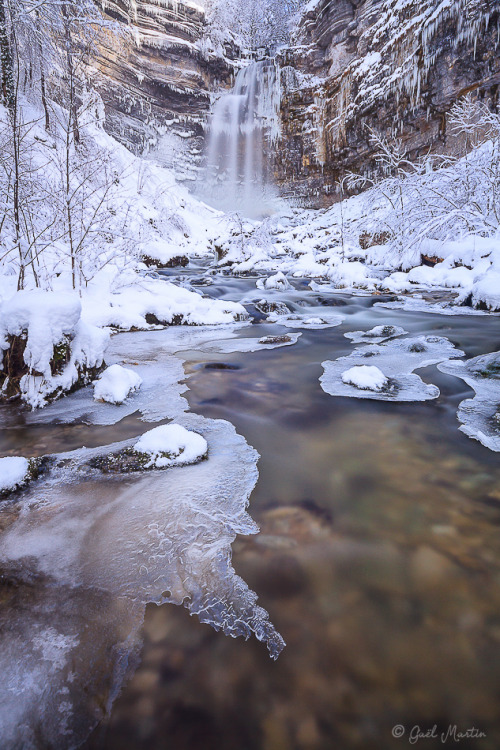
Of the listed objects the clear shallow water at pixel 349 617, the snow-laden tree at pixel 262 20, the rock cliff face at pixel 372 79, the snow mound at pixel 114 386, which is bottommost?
the clear shallow water at pixel 349 617

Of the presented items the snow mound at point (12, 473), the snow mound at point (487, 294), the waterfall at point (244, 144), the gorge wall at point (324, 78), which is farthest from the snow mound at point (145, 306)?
the waterfall at point (244, 144)

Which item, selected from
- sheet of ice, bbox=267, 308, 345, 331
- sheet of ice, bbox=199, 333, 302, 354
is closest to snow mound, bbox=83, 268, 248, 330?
sheet of ice, bbox=267, 308, 345, 331

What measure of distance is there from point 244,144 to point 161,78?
31.2ft

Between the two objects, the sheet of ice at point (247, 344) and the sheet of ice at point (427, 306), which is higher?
the sheet of ice at point (427, 306)

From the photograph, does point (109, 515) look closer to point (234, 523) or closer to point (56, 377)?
point (234, 523)

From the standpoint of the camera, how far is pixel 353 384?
3.03m

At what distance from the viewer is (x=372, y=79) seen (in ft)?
74.9

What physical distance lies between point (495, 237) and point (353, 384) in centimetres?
824

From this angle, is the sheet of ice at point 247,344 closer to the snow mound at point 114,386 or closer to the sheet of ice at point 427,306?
the snow mound at point 114,386

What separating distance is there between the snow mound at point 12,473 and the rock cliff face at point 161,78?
121 ft

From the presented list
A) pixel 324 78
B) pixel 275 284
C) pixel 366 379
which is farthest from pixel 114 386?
pixel 324 78

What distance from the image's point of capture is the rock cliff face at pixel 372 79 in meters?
17.2

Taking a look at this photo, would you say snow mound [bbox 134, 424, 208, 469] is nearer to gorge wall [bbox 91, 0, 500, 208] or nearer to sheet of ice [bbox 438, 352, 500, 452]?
sheet of ice [bbox 438, 352, 500, 452]

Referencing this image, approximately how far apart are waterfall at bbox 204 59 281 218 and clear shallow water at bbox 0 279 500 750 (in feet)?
116
